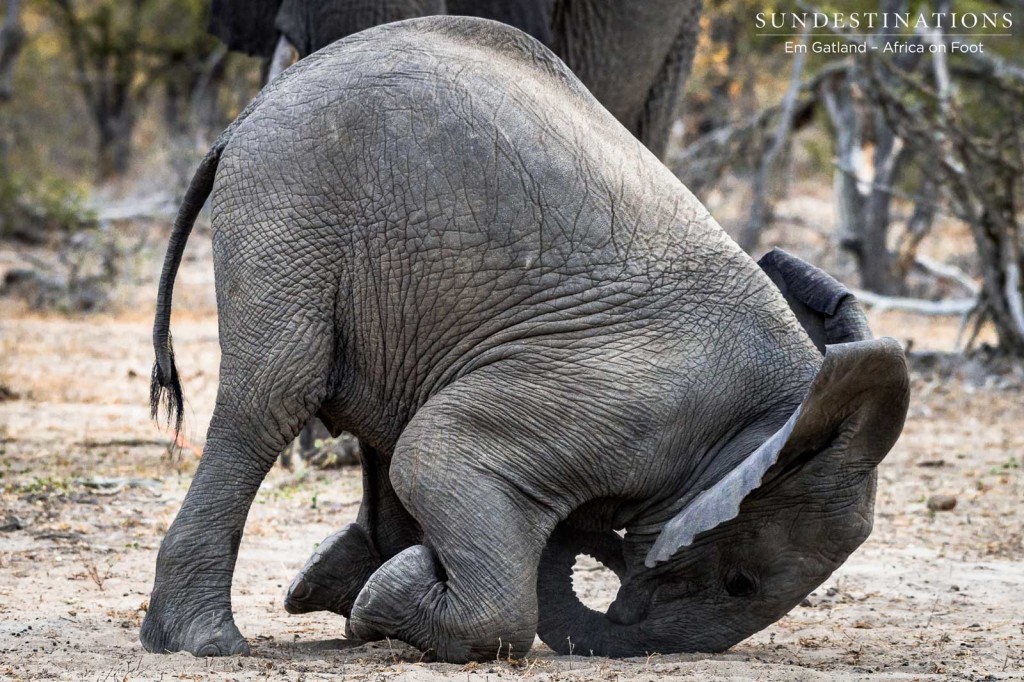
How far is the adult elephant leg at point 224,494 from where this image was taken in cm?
391

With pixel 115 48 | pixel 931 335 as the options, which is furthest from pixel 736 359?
pixel 115 48

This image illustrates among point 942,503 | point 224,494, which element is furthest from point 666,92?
point 224,494

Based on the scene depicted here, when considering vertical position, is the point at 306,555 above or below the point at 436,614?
below

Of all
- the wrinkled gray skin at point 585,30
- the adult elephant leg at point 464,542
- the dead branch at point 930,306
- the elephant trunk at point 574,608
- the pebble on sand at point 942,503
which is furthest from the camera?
the dead branch at point 930,306

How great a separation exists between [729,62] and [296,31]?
58.5 feet

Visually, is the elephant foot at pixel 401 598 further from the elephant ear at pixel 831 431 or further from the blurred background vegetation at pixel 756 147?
the blurred background vegetation at pixel 756 147

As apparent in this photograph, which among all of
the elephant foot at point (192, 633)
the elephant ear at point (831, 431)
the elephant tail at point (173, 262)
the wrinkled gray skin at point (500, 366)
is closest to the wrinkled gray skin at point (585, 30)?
the elephant tail at point (173, 262)

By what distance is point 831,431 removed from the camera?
3697 millimetres

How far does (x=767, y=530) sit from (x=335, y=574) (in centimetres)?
130

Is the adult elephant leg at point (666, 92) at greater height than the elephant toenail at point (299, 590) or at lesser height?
greater

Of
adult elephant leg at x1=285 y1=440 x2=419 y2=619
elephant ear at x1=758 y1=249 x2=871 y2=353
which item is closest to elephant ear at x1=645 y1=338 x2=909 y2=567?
elephant ear at x1=758 y1=249 x2=871 y2=353

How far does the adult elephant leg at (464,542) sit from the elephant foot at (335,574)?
0.46m

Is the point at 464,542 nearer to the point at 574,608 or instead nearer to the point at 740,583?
the point at 574,608

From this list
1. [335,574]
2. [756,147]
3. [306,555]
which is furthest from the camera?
[756,147]
